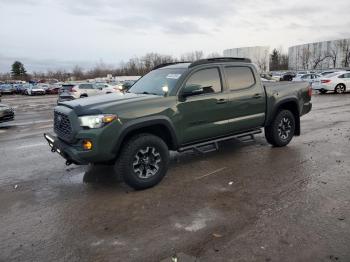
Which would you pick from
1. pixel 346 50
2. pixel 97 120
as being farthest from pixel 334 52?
pixel 97 120

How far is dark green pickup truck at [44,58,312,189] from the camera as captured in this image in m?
4.88

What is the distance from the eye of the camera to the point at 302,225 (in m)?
3.94

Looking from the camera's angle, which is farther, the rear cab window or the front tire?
the rear cab window

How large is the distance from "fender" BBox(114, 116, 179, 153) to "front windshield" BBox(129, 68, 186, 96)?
57 centimetres

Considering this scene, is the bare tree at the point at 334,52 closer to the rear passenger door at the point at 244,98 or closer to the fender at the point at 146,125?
the rear passenger door at the point at 244,98

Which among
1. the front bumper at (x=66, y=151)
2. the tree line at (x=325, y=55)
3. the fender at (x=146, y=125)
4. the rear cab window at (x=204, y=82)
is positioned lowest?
the front bumper at (x=66, y=151)

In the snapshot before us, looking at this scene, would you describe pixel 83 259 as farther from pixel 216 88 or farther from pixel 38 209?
pixel 216 88

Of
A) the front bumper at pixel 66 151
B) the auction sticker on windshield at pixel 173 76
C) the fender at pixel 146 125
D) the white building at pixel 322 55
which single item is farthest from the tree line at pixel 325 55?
the front bumper at pixel 66 151

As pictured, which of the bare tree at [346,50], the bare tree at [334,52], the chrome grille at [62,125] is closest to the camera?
the chrome grille at [62,125]

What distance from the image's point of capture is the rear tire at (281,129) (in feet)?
24.2

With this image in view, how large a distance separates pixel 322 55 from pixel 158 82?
115108 millimetres

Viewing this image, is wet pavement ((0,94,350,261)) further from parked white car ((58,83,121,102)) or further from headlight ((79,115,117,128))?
parked white car ((58,83,121,102))

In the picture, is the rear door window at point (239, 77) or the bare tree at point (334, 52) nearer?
the rear door window at point (239, 77)

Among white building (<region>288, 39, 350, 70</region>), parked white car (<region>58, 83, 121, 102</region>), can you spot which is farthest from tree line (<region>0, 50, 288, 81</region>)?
parked white car (<region>58, 83, 121, 102</region>)
